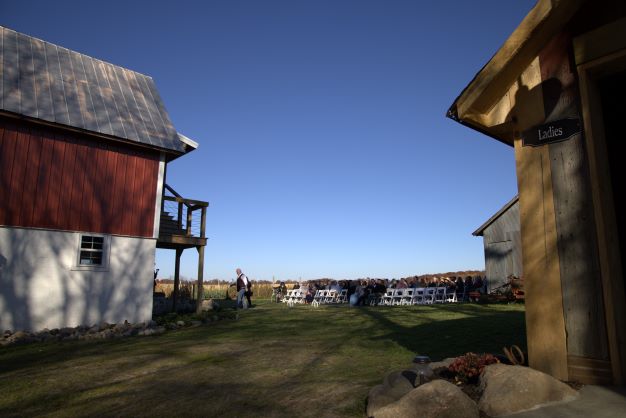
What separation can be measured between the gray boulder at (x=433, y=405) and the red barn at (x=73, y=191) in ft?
42.9

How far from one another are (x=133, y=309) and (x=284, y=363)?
9533mm

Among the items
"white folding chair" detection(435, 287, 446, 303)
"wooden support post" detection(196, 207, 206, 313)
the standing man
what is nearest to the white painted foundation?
"wooden support post" detection(196, 207, 206, 313)

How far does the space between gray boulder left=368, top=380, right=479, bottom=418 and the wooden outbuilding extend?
1.18m

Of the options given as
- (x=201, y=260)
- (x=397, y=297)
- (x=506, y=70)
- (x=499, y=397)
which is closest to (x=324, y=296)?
(x=397, y=297)

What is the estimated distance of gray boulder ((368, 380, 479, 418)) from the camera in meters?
3.95

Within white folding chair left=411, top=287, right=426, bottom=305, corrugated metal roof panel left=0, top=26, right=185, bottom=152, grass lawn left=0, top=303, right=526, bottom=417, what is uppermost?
corrugated metal roof panel left=0, top=26, right=185, bottom=152

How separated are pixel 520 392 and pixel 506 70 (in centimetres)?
347

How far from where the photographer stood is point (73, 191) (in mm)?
14672

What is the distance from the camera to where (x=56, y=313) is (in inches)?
547

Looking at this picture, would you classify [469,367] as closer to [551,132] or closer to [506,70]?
[551,132]

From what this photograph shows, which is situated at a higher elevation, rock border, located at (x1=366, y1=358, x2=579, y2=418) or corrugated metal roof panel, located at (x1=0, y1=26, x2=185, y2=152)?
corrugated metal roof panel, located at (x1=0, y1=26, x2=185, y2=152)

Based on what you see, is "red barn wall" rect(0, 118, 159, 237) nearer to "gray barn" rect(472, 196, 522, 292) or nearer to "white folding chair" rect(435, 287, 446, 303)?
"white folding chair" rect(435, 287, 446, 303)

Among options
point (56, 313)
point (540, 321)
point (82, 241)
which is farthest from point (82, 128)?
point (540, 321)

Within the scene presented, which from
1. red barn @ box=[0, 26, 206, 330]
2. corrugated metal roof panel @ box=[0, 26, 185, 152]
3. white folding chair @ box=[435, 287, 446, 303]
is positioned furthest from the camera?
white folding chair @ box=[435, 287, 446, 303]
